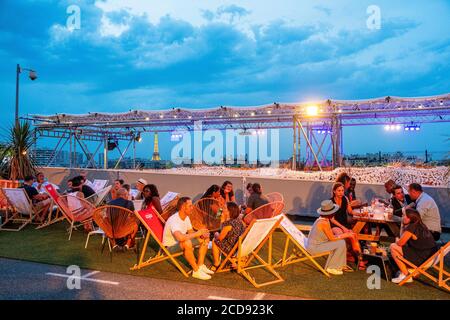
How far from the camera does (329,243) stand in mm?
5195

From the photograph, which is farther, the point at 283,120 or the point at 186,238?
the point at 283,120

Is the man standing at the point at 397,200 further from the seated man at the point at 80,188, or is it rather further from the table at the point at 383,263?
the seated man at the point at 80,188

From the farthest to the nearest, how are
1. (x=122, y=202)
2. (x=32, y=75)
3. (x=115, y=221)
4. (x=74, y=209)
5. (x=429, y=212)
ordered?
(x=32, y=75) < (x=74, y=209) < (x=122, y=202) < (x=115, y=221) < (x=429, y=212)

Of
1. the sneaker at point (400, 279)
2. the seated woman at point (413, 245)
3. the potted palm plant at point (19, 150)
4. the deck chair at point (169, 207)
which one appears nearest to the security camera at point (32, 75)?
the potted palm plant at point (19, 150)

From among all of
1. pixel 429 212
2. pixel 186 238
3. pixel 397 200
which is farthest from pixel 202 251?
pixel 397 200

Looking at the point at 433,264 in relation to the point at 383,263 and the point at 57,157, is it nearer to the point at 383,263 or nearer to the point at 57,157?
the point at 383,263

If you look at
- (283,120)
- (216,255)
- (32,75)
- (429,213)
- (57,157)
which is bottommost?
(216,255)

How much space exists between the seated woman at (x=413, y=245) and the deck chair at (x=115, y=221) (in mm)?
3453

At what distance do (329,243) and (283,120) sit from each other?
11424 mm

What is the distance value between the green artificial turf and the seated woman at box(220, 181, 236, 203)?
1218 mm

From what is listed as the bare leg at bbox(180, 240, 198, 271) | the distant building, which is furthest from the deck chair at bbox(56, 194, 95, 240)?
the distant building

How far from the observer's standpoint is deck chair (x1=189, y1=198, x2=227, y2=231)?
6035 millimetres

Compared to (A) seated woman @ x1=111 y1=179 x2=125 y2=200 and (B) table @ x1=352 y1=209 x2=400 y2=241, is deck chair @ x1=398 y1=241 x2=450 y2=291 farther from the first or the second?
(A) seated woman @ x1=111 y1=179 x2=125 y2=200

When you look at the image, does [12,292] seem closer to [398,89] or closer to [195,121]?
[195,121]
